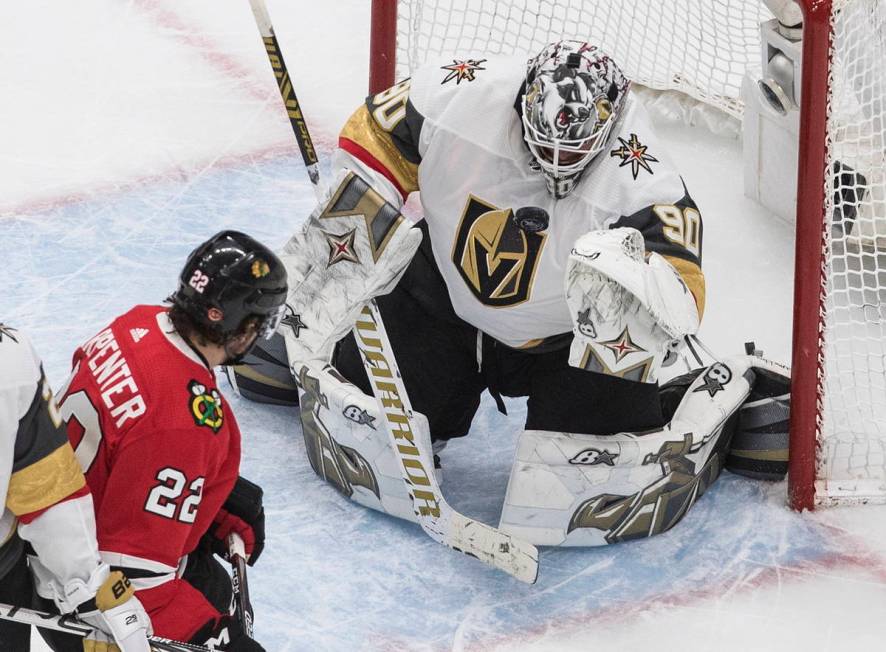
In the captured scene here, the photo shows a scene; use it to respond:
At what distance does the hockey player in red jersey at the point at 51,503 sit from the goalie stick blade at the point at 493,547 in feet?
3.32

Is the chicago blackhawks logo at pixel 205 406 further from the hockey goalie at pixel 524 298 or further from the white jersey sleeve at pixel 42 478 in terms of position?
the hockey goalie at pixel 524 298

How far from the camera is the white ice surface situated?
9.28 feet

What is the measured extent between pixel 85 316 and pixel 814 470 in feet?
6.01

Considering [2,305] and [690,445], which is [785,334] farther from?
[2,305]

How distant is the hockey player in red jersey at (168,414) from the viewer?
1.96 m

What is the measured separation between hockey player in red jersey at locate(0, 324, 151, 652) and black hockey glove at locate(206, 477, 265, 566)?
363mm

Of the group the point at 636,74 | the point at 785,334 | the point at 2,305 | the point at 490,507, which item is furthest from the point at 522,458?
the point at 636,74

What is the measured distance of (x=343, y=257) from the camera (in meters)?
2.92

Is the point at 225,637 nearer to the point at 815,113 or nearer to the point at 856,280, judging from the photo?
the point at 815,113

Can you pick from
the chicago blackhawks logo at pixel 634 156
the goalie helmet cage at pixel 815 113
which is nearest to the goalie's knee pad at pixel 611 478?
the goalie helmet cage at pixel 815 113

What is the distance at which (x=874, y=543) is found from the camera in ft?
10.1

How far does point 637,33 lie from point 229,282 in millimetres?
2755

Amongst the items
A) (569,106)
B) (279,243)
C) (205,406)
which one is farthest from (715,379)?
(205,406)

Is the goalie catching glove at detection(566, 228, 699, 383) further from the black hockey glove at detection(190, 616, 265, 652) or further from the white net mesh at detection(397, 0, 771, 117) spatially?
the white net mesh at detection(397, 0, 771, 117)
